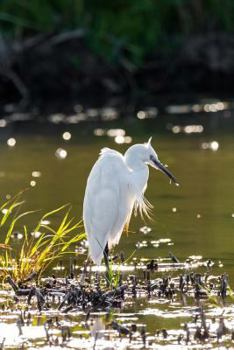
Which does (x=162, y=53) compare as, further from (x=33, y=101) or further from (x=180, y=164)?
(x=180, y=164)

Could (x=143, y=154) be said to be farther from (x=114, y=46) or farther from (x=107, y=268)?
(x=114, y=46)

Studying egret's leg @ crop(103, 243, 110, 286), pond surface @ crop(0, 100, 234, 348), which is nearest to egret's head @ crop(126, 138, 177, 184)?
egret's leg @ crop(103, 243, 110, 286)

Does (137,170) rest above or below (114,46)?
below

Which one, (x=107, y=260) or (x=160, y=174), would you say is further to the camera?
(x=160, y=174)

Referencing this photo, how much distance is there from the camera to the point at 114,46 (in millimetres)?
24094

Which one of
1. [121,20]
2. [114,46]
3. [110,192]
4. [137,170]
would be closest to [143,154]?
[137,170]

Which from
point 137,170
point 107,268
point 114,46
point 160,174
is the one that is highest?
point 114,46

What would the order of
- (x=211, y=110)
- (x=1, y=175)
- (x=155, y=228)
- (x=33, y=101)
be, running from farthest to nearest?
1. (x=33, y=101)
2. (x=211, y=110)
3. (x=1, y=175)
4. (x=155, y=228)

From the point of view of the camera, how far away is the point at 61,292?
300 inches

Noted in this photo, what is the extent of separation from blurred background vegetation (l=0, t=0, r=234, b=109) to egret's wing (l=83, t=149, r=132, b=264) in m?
15.9

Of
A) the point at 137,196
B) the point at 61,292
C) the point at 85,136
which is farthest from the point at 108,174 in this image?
the point at 85,136

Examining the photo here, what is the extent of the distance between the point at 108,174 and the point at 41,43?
17.3 m

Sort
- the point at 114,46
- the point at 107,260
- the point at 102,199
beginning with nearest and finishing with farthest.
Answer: the point at 107,260 < the point at 102,199 < the point at 114,46

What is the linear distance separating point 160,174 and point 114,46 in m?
10.3
